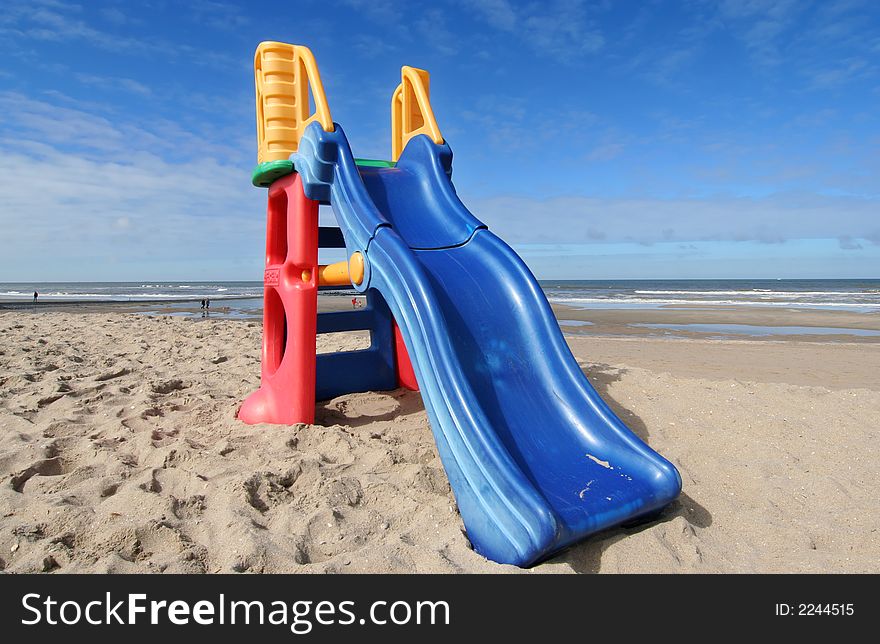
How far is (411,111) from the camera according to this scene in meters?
5.24

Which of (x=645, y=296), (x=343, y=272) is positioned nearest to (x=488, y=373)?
(x=343, y=272)

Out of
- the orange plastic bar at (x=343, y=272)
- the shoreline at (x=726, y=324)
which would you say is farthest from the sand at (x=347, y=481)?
the shoreline at (x=726, y=324)

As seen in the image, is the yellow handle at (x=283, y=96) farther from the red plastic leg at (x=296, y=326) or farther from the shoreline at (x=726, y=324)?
the shoreline at (x=726, y=324)

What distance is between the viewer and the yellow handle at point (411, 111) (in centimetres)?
488

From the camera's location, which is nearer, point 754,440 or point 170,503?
point 170,503

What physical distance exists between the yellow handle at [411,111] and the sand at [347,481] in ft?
7.72

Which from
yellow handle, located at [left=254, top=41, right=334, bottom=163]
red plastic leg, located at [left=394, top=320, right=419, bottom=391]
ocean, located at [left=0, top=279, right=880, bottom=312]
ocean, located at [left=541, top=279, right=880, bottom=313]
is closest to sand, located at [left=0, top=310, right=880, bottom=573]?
red plastic leg, located at [left=394, top=320, right=419, bottom=391]

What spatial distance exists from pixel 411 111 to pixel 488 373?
Answer: 291 cm

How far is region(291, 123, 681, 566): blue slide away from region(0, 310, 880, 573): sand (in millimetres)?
188

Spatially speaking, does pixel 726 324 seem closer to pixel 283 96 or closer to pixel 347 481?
pixel 283 96

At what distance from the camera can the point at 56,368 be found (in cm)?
636
